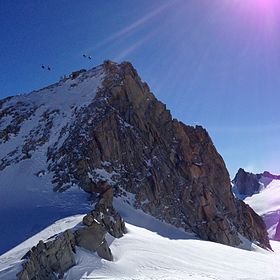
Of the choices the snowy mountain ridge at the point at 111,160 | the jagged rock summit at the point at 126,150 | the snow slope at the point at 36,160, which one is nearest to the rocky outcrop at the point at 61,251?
the snow slope at the point at 36,160

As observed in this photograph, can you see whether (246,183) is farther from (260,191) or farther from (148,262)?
(148,262)

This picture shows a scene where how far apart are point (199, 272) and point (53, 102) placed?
37347 millimetres

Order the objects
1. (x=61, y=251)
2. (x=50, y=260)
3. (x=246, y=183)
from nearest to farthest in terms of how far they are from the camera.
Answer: (x=50, y=260), (x=61, y=251), (x=246, y=183)

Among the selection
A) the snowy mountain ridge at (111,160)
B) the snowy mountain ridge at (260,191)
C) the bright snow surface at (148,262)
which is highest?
the snowy mountain ridge at (260,191)

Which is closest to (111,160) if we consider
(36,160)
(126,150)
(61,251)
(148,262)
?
(126,150)

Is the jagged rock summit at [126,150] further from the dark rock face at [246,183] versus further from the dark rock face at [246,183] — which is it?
the dark rock face at [246,183]

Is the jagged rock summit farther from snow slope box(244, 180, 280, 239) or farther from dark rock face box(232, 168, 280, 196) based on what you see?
dark rock face box(232, 168, 280, 196)

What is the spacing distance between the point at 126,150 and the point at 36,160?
9.64 m

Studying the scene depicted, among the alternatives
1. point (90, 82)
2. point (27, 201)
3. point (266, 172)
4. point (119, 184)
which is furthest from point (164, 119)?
point (266, 172)

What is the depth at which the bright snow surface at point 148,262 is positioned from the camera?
2183cm

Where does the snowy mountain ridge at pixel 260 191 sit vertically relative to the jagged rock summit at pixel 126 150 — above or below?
above

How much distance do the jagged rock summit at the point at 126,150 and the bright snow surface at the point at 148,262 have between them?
10003mm

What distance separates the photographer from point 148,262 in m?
24.4

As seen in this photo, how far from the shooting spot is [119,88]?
52.3 m
